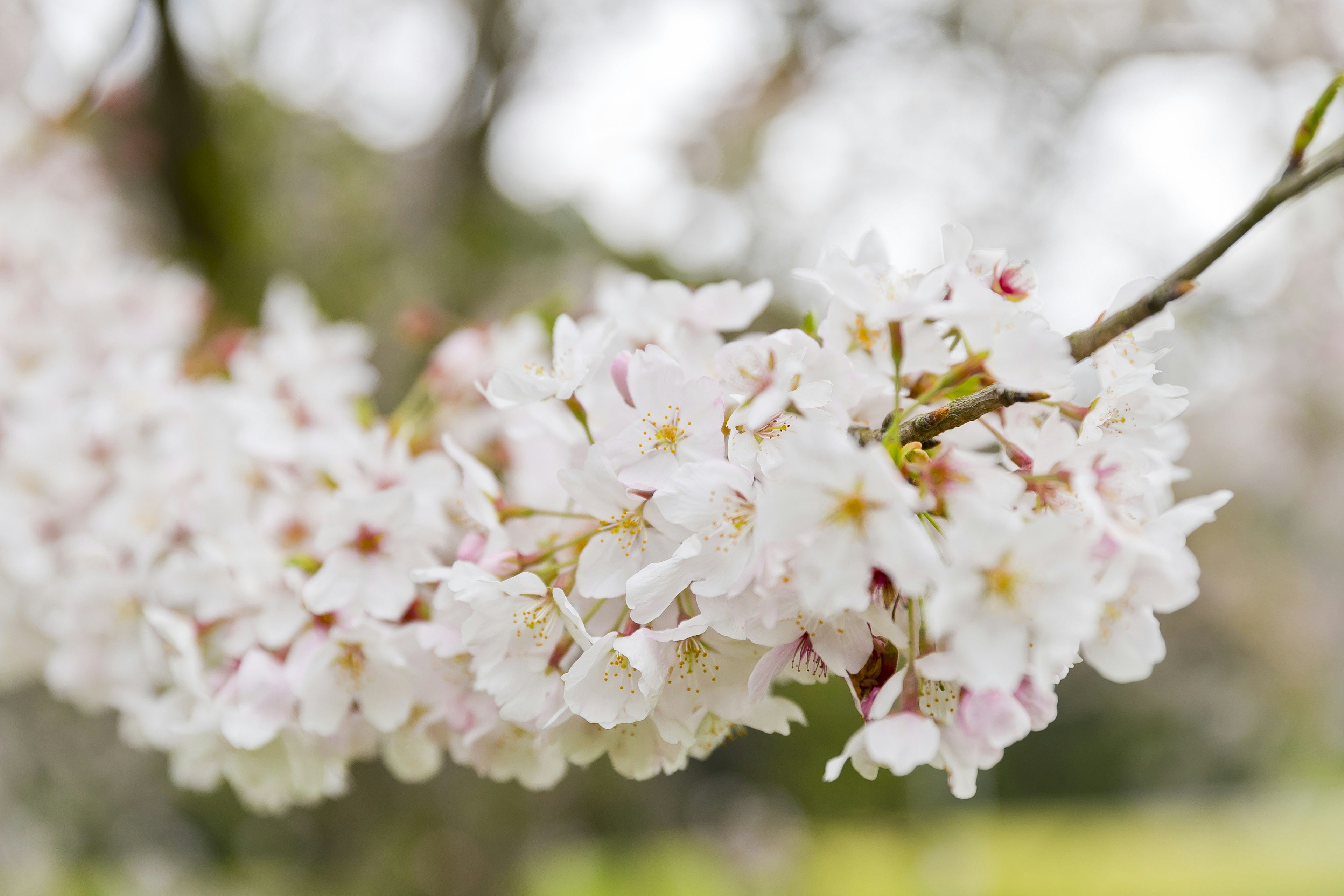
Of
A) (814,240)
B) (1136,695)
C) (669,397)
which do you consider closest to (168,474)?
(669,397)

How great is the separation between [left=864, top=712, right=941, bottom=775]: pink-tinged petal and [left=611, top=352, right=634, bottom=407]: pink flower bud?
0.92 ft

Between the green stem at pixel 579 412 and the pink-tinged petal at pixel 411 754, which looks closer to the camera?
the green stem at pixel 579 412

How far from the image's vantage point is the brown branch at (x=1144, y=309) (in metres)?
0.45

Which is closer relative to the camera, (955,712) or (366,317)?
(955,712)

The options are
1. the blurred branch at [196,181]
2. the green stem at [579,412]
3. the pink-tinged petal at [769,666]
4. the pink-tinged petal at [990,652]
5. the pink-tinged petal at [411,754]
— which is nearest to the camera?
the pink-tinged petal at [990,652]

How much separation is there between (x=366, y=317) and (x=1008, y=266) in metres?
2.06

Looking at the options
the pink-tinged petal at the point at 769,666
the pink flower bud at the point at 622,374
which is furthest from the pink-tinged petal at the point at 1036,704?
the pink flower bud at the point at 622,374

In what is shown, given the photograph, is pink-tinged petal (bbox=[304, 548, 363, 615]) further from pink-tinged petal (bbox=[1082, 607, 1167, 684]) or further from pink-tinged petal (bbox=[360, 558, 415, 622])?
pink-tinged petal (bbox=[1082, 607, 1167, 684])

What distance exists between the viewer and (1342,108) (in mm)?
2689

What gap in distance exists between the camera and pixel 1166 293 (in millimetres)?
471

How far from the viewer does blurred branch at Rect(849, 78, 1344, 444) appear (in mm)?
453

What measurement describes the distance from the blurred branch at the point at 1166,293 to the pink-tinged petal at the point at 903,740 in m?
0.17

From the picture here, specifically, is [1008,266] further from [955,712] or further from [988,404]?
[955,712]

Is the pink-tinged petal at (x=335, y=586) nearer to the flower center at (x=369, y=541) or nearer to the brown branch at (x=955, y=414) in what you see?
the flower center at (x=369, y=541)
